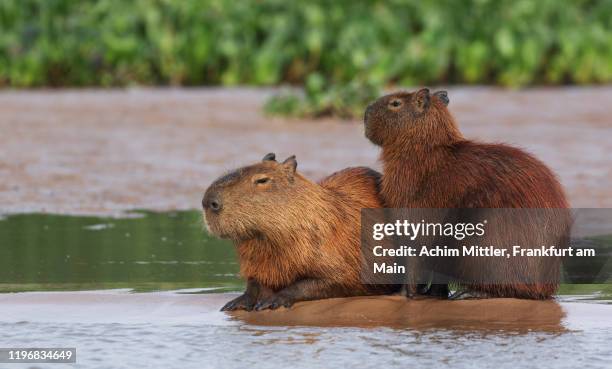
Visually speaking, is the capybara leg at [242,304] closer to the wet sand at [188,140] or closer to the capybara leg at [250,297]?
the capybara leg at [250,297]

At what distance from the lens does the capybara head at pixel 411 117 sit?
6.96 m

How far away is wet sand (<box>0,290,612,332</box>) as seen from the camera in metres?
6.48

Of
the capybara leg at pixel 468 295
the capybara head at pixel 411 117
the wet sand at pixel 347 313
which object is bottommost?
the wet sand at pixel 347 313

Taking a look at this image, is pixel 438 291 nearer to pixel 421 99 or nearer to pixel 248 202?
pixel 421 99

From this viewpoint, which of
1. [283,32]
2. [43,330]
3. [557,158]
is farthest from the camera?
[283,32]

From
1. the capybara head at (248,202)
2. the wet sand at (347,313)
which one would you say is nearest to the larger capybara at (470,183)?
the wet sand at (347,313)

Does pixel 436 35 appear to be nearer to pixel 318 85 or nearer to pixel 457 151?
pixel 318 85

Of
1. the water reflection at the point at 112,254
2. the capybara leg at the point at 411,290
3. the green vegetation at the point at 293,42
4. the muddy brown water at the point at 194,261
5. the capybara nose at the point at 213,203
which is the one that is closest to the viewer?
the muddy brown water at the point at 194,261

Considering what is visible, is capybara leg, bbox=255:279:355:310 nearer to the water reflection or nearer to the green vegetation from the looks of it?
the water reflection

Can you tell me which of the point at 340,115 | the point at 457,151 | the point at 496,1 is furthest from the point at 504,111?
the point at 457,151

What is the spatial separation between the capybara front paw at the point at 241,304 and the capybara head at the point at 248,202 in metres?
0.28

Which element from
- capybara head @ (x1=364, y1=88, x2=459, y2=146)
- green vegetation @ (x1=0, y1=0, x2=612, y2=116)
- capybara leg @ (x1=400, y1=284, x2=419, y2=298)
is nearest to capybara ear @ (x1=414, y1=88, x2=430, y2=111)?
capybara head @ (x1=364, y1=88, x2=459, y2=146)

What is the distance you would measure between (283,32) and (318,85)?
316cm

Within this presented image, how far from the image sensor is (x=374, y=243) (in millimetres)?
6895
